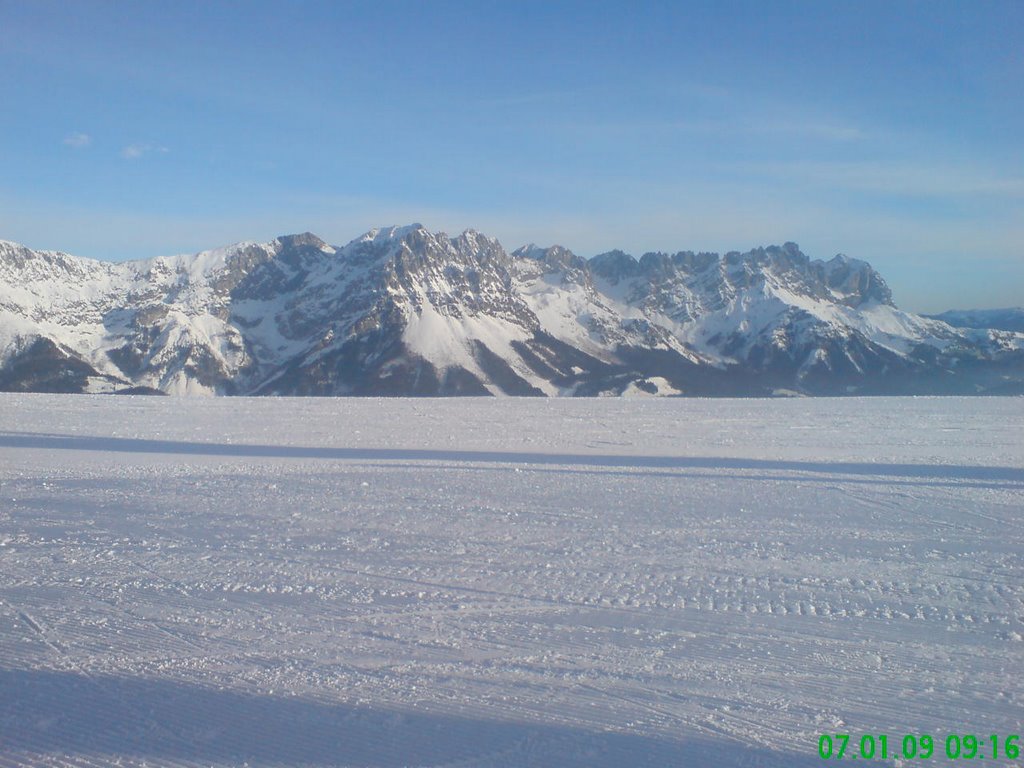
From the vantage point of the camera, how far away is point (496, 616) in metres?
7.60

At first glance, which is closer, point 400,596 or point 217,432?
point 400,596

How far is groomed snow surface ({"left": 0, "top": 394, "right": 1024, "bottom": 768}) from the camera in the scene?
18.0 ft

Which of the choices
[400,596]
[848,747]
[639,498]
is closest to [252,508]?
[400,596]

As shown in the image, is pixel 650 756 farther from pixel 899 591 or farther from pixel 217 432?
pixel 217 432

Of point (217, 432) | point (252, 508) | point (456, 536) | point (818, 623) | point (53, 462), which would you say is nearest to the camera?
point (818, 623)

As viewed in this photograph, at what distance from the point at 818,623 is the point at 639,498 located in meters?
6.84

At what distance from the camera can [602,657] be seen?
6633 millimetres

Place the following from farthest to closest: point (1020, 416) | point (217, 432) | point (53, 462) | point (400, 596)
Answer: point (1020, 416) → point (217, 432) → point (53, 462) → point (400, 596)

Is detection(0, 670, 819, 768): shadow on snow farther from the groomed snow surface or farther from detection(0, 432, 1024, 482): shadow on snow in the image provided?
detection(0, 432, 1024, 482): shadow on snow

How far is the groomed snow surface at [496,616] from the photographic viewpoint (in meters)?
5.49

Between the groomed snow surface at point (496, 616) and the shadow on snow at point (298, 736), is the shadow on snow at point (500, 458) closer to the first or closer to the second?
the groomed snow surface at point (496, 616)
